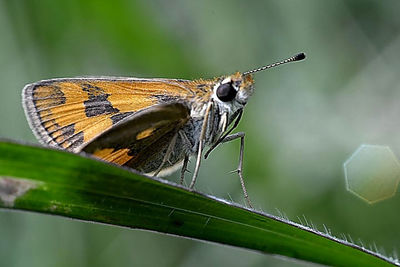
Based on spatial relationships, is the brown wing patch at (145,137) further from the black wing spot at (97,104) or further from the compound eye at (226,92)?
the black wing spot at (97,104)

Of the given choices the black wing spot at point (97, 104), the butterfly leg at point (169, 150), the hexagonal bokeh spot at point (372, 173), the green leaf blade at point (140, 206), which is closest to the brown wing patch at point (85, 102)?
the black wing spot at point (97, 104)

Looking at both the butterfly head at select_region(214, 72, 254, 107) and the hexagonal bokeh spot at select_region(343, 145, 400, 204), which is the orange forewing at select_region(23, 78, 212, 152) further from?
the hexagonal bokeh spot at select_region(343, 145, 400, 204)

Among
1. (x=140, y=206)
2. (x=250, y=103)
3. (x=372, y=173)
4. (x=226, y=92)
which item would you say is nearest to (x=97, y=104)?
(x=226, y=92)

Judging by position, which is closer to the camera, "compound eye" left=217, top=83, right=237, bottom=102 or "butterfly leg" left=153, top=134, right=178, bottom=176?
"butterfly leg" left=153, top=134, right=178, bottom=176

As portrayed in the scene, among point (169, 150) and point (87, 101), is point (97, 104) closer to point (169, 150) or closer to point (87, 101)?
point (87, 101)

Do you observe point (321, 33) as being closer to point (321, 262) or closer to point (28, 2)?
point (28, 2)

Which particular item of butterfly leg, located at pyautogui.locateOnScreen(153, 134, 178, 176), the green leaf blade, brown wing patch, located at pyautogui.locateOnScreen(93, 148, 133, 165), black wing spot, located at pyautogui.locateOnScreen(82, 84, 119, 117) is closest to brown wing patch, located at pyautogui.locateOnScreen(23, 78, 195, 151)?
black wing spot, located at pyautogui.locateOnScreen(82, 84, 119, 117)

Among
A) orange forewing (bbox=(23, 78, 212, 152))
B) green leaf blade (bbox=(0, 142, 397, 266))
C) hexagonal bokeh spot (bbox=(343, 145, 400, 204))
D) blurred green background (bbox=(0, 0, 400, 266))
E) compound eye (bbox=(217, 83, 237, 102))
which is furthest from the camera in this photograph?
hexagonal bokeh spot (bbox=(343, 145, 400, 204))
